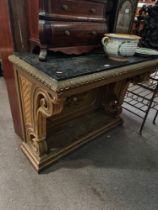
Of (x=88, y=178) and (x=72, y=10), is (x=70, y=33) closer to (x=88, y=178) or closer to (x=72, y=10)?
(x=72, y=10)

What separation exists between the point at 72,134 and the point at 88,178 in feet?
1.29

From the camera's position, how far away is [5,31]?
96 centimetres

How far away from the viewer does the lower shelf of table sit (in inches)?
47.3

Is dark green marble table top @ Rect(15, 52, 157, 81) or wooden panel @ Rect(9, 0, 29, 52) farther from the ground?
wooden panel @ Rect(9, 0, 29, 52)

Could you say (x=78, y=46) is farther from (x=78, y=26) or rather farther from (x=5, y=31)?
(x=5, y=31)

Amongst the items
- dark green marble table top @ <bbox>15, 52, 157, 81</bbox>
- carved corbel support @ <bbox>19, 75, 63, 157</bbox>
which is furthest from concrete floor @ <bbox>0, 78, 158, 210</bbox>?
dark green marble table top @ <bbox>15, 52, 157, 81</bbox>

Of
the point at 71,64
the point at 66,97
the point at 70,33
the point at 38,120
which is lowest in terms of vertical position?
the point at 38,120

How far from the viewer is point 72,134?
4.69 ft

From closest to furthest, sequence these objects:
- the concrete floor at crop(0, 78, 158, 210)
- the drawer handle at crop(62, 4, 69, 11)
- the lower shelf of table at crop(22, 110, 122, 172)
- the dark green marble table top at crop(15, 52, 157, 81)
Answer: the dark green marble table top at crop(15, 52, 157, 81)
the drawer handle at crop(62, 4, 69, 11)
the concrete floor at crop(0, 78, 158, 210)
the lower shelf of table at crop(22, 110, 122, 172)

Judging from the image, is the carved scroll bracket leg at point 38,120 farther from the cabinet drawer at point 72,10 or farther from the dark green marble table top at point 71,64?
the cabinet drawer at point 72,10

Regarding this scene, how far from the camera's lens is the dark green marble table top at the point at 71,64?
733 mm

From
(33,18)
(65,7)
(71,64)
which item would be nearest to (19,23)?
(33,18)

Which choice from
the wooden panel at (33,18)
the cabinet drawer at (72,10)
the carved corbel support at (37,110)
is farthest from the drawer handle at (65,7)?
the carved corbel support at (37,110)

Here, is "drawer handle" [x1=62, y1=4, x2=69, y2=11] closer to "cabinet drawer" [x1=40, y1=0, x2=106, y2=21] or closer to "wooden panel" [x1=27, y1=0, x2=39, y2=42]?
"cabinet drawer" [x1=40, y1=0, x2=106, y2=21]
